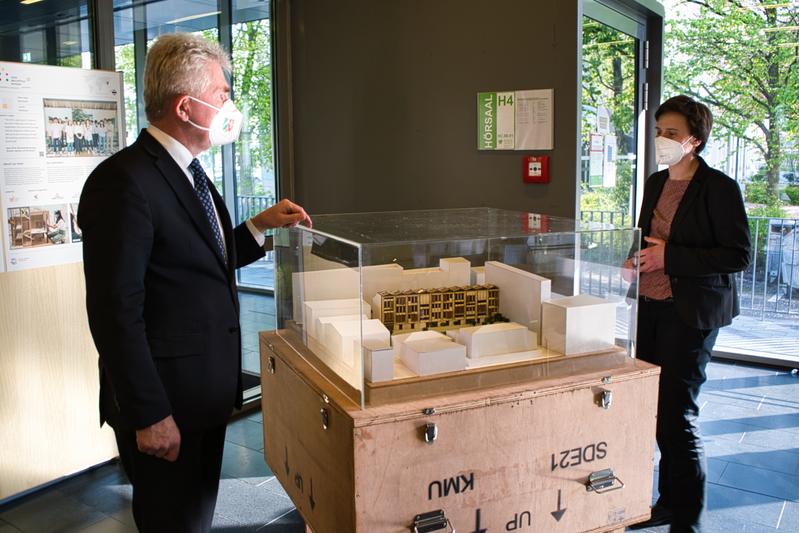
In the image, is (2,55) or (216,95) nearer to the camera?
(216,95)

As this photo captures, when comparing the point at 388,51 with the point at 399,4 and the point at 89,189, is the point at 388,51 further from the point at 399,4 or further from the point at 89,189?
the point at 89,189

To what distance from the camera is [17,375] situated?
3.01m

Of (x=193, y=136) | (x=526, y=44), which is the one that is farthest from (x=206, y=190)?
(x=526, y=44)

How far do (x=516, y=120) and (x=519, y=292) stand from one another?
188cm

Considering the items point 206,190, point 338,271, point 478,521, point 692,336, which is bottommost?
point 478,521

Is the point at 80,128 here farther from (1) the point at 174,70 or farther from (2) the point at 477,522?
(2) the point at 477,522

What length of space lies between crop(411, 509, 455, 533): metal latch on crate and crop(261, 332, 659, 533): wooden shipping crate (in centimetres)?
1

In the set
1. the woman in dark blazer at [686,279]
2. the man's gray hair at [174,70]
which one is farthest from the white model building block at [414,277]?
the woman in dark blazer at [686,279]

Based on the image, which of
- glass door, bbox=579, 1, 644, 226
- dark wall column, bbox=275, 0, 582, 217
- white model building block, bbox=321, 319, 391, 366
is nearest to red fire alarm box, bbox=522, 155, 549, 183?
dark wall column, bbox=275, 0, 582, 217

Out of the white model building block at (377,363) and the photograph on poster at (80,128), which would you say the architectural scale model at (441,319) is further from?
the photograph on poster at (80,128)

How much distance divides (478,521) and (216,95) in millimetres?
1241

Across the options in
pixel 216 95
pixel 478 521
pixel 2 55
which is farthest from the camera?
pixel 2 55

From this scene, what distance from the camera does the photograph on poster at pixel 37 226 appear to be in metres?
2.93

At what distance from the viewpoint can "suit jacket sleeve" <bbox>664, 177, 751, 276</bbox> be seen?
246 cm
